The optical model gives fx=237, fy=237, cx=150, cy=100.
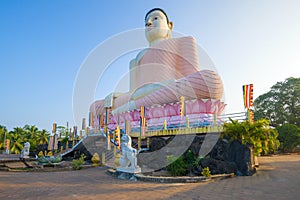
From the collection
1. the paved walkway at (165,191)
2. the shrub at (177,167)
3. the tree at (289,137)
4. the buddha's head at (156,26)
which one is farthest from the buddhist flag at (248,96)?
the buddha's head at (156,26)

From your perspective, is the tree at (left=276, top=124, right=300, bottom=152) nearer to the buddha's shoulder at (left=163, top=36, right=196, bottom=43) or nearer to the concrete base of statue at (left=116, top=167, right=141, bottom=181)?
the buddha's shoulder at (left=163, top=36, right=196, bottom=43)

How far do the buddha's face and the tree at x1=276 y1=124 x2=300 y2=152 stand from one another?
13.6m

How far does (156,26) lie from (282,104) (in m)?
15.9

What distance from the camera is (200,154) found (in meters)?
10.6

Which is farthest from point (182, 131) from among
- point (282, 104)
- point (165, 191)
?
point (282, 104)

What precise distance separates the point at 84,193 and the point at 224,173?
4.93 meters

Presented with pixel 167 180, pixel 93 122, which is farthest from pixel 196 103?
pixel 93 122

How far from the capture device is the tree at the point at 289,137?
19.5 m

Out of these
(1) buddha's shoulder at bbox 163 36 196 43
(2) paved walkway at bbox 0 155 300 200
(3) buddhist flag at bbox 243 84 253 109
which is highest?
(1) buddha's shoulder at bbox 163 36 196 43

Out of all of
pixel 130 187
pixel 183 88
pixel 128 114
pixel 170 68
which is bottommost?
pixel 130 187

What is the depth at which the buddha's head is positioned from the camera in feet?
75.8

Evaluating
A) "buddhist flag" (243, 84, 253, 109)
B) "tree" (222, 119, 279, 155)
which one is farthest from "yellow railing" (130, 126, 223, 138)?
"buddhist flag" (243, 84, 253, 109)

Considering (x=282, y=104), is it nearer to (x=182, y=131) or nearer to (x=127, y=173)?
(x=182, y=131)

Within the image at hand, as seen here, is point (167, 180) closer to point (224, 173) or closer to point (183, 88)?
point (224, 173)
